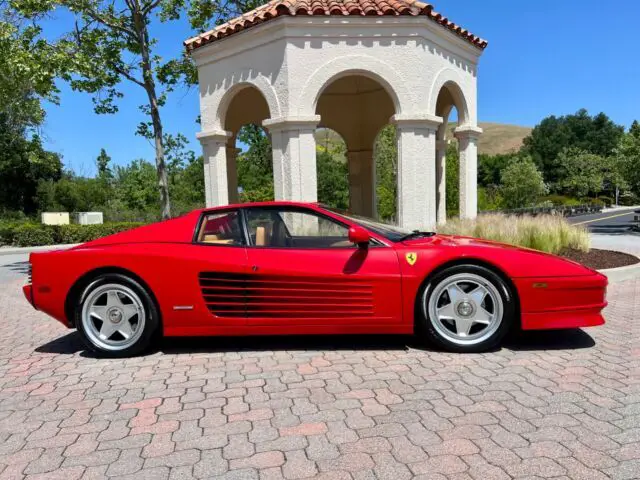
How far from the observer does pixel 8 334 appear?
5457 millimetres

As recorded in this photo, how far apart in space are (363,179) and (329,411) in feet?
40.4

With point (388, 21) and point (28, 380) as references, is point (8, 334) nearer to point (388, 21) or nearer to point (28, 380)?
point (28, 380)

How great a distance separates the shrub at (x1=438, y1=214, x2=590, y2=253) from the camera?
785cm

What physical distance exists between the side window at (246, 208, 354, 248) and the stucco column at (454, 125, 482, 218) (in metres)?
7.56

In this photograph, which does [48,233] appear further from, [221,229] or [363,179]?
[221,229]

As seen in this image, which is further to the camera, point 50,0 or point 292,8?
point 50,0

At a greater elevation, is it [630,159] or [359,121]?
[359,121]

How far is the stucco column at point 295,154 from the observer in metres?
8.95

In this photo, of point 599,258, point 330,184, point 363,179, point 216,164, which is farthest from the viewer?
point 330,184

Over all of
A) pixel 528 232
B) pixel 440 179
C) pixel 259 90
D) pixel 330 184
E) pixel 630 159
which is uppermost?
pixel 259 90

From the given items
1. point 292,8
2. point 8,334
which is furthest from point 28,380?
point 292,8

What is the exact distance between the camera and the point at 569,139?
92750mm

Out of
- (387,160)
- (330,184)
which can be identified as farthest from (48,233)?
(330,184)

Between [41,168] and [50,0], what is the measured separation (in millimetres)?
27980
